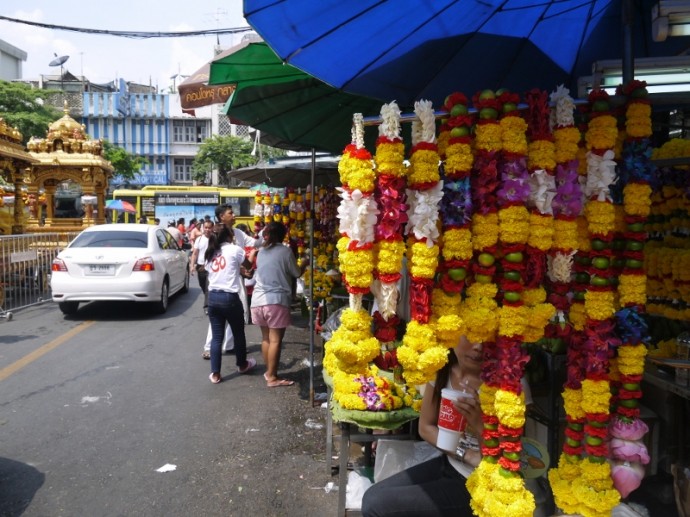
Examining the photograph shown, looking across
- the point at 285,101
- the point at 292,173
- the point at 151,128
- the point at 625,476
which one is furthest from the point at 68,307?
the point at 151,128

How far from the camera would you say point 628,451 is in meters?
2.42

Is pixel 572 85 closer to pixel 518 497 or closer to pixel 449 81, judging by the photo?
Result: pixel 449 81

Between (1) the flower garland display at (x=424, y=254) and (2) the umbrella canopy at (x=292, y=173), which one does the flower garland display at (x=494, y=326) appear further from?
(2) the umbrella canopy at (x=292, y=173)

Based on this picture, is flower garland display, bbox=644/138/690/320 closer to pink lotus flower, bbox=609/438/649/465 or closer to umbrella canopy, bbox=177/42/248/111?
pink lotus flower, bbox=609/438/649/465

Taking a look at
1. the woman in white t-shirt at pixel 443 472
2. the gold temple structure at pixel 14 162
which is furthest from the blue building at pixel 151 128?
the woman in white t-shirt at pixel 443 472

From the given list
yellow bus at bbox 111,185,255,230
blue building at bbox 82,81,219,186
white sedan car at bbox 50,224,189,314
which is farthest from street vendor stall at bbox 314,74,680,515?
blue building at bbox 82,81,219,186

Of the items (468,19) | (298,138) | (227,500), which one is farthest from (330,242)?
(468,19)

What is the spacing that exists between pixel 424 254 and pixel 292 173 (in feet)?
22.1

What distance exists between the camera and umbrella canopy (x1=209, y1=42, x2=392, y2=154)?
4.14m

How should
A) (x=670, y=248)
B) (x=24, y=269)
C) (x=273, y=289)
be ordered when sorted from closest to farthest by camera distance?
1. (x=670, y=248)
2. (x=273, y=289)
3. (x=24, y=269)

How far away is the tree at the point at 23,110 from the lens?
28.2 meters

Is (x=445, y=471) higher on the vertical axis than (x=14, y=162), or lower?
lower

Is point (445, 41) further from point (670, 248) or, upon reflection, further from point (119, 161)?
point (119, 161)

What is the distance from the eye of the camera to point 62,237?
13.8 m
